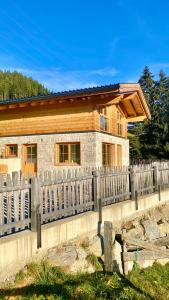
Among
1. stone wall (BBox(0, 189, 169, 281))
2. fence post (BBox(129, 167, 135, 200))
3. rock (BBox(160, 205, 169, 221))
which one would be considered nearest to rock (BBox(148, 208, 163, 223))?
rock (BBox(160, 205, 169, 221))

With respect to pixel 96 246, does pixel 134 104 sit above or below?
above

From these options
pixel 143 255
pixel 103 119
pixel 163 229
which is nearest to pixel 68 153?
pixel 103 119

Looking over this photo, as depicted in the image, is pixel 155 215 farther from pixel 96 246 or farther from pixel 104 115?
pixel 104 115

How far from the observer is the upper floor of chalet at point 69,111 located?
49.8 ft

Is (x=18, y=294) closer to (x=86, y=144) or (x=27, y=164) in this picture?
(x=86, y=144)

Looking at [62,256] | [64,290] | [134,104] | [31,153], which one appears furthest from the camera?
[134,104]

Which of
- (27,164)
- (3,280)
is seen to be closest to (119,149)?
(27,164)

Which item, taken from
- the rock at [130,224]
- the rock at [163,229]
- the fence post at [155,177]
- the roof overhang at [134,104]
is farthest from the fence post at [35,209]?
the roof overhang at [134,104]

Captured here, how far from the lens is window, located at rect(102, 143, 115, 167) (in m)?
17.0

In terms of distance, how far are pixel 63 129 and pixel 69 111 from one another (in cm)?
109

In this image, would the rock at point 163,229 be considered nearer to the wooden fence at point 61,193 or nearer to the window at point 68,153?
the wooden fence at point 61,193

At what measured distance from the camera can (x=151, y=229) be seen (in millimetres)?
9508

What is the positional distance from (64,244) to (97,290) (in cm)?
123

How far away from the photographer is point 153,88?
50844mm
